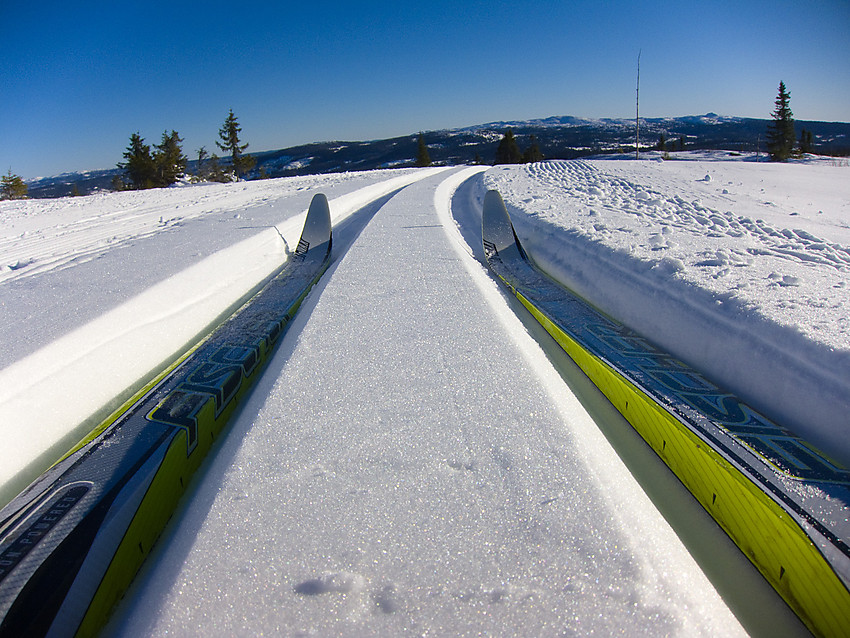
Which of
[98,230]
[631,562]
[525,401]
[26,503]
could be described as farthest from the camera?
[98,230]

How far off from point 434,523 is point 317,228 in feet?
16.6

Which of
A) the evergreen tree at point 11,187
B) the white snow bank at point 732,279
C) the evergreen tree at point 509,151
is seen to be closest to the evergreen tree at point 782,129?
the evergreen tree at point 509,151

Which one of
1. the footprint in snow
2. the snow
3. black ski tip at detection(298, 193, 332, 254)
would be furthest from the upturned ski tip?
the footprint in snow

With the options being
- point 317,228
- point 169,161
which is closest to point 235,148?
point 169,161

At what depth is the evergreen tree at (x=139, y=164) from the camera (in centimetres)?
2883

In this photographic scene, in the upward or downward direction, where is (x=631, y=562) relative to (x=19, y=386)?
downward

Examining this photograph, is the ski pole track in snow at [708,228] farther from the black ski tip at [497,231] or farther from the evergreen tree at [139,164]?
the evergreen tree at [139,164]

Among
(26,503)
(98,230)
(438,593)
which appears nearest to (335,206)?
(98,230)

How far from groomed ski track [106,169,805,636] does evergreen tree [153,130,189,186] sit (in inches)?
1310

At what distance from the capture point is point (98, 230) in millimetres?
6309

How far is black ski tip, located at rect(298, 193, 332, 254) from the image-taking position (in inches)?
217

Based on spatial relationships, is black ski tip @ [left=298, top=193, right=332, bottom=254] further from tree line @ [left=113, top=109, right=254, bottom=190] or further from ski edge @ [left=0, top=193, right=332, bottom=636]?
tree line @ [left=113, top=109, right=254, bottom=190]

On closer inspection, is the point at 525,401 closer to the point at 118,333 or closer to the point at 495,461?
the point at 495,461

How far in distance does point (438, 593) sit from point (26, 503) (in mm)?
1579
